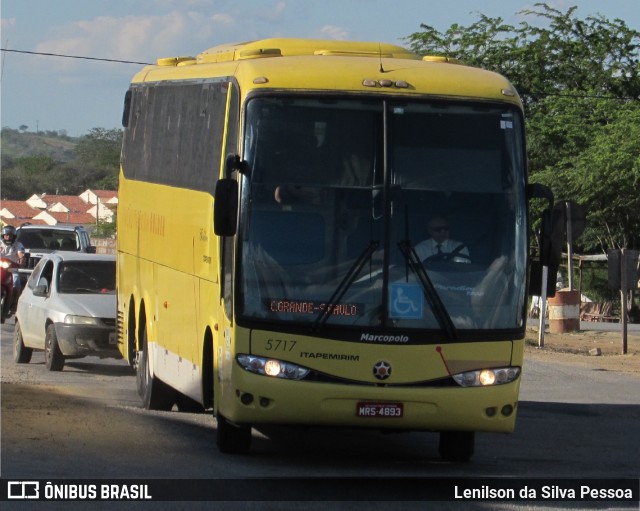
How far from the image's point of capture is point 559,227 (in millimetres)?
10234

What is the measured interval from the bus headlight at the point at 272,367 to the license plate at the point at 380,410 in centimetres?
50

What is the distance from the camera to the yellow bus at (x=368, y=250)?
33.0 feet

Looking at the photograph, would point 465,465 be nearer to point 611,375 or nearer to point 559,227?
point 559,227

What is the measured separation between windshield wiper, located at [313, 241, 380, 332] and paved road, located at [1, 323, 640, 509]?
1.19m

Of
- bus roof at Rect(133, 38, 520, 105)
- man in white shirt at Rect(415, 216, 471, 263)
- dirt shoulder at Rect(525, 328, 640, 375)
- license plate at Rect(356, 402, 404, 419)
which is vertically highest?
bus roof at Rect(133, 38, 520, 105)

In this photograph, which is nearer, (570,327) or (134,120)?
(134,120)

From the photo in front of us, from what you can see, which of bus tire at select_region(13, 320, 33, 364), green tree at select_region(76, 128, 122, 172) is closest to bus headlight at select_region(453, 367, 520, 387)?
bus tire at select_region(13, 320, 33, 364)

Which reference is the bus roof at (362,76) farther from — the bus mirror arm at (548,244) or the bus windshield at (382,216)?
the bus mirror arm at (548,244)

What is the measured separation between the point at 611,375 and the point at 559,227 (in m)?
12.3

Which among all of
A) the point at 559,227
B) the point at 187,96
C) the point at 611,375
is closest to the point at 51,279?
the point at 187,96

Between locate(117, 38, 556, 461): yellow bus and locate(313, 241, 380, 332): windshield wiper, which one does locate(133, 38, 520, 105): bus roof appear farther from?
locate(313, 241, 380, 332): windshield wiper

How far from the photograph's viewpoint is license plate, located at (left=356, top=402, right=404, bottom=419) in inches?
395

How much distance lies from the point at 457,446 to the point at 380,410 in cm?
139

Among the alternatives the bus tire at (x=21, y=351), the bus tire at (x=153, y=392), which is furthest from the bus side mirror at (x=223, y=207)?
the bus tire at (x=21, y=351)
